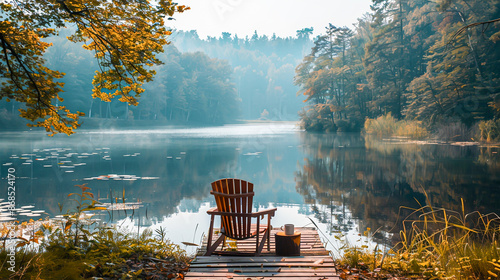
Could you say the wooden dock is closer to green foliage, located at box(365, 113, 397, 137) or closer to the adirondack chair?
the adirondack chair

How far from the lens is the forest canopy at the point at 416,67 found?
2214cm

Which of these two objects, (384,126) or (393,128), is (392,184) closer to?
(393,128)

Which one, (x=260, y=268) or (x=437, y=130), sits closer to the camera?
(x=260, y=268)

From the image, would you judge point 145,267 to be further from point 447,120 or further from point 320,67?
point 320,67

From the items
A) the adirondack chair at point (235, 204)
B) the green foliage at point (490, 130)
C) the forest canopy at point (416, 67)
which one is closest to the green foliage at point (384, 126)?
the forest canopy at point (416, 67)

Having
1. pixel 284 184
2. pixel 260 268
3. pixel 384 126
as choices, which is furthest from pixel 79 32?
pixel 384 126

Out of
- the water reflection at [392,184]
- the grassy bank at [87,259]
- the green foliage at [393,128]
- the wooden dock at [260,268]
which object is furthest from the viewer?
the green foliage at [393,128]

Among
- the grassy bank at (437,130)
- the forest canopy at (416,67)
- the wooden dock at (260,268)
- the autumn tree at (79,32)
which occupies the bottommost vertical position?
the wooden dock at (260,268)

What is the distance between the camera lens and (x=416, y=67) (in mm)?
34938

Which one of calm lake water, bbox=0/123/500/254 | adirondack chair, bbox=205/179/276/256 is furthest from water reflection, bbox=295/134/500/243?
adirondack chair, bbox=205/179/276/256

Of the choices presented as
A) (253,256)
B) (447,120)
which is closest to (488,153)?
(447,120)

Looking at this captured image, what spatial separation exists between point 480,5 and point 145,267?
27.3 m

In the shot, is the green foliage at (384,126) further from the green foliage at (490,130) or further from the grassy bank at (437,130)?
the green foliage at (490,130)

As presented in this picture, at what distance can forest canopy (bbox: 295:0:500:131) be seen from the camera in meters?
22.1
